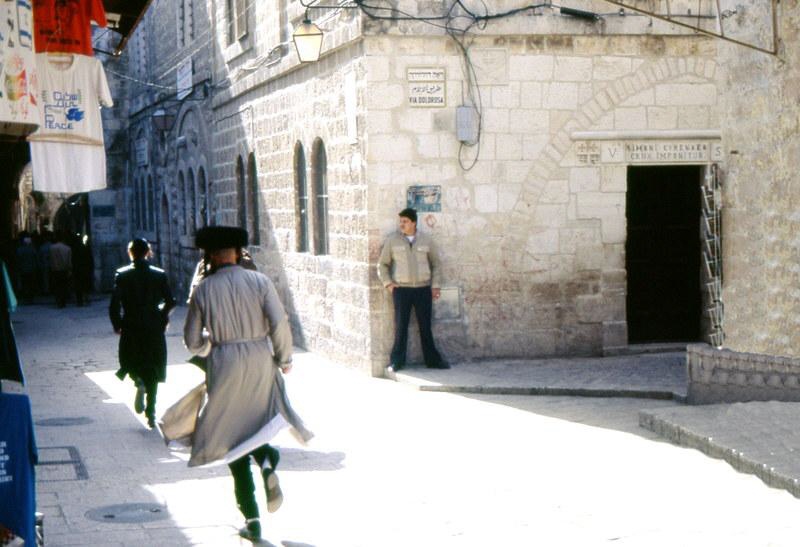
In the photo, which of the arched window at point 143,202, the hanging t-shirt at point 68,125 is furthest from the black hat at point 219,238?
the arched window at point 143,202

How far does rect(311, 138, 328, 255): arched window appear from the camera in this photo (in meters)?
15.7

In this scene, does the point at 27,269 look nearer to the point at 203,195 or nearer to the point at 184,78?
the point at 184,78

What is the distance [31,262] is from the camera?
1154 inches

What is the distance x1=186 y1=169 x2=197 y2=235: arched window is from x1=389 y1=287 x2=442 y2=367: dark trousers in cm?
1186

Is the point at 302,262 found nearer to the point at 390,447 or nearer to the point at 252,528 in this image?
the point at 390,447

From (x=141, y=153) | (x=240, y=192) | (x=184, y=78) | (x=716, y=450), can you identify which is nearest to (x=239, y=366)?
(x=716, y=450)

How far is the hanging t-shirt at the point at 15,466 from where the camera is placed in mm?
5355

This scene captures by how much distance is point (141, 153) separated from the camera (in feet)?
100

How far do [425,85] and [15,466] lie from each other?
28.8 feet

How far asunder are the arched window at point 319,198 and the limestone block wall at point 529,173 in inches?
94.5

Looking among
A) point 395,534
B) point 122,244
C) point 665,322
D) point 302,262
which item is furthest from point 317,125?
point 122,244

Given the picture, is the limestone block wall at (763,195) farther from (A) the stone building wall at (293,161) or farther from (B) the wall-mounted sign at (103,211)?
(B) the wall-mounted sign at (103,211)

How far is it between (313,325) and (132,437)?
611cm

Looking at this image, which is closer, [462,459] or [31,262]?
[462,459]
